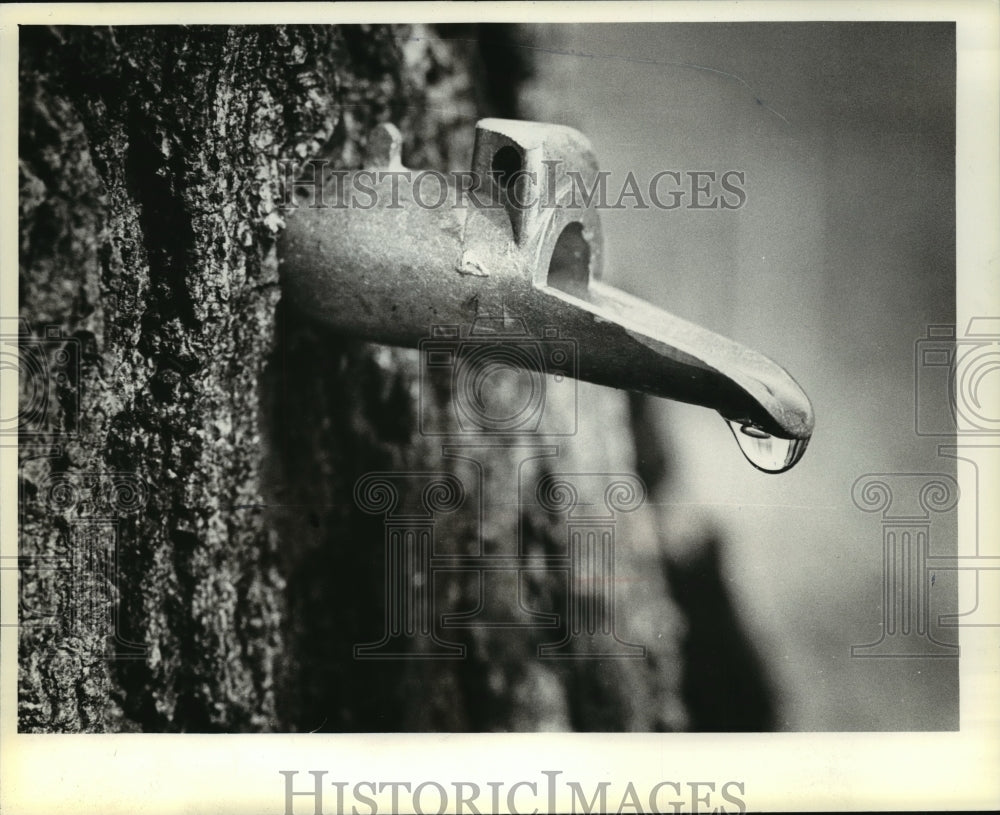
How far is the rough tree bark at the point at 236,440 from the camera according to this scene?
0.58 metres

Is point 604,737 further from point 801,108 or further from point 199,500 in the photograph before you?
point 801,108

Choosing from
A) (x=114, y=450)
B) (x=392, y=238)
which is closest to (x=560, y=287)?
(x=392, y=238)

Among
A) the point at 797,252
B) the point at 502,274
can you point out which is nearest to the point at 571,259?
the point at 502,274

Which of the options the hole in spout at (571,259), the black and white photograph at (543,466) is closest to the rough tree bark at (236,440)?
the black and white photograph at (543,466)

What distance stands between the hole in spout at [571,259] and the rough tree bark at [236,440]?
0.35ft

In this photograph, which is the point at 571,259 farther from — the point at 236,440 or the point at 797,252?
the point at 236,440

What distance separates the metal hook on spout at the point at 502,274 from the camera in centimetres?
55

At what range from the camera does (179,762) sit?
65cm

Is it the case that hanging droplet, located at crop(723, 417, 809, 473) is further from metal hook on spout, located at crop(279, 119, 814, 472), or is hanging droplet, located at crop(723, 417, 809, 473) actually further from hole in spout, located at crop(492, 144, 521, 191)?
hole in spout, located at crop(492, 144, 521, 191)

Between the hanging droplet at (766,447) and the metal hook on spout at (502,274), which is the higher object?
the metal hook on spout at (502,274)

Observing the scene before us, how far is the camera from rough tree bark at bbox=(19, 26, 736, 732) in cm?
58

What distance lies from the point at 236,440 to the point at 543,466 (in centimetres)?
24

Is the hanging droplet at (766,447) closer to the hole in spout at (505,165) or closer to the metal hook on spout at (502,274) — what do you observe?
the metal hook on spout at (502,274)

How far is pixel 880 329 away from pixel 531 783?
47cm
